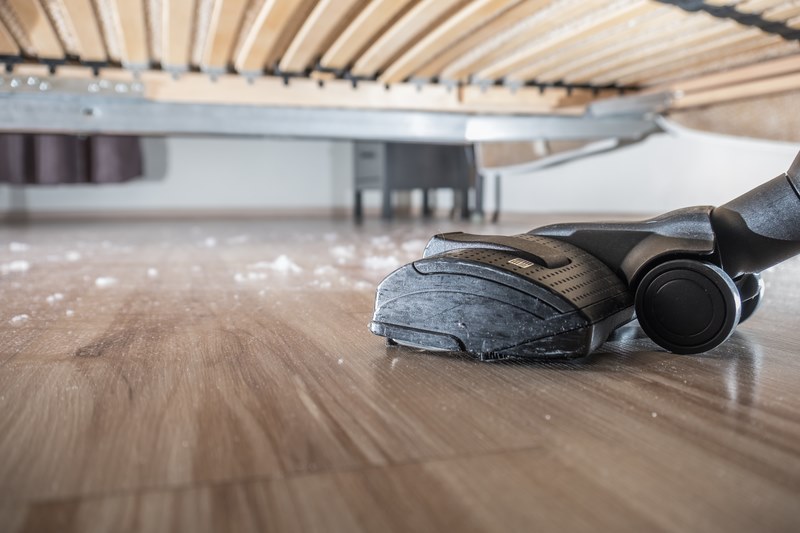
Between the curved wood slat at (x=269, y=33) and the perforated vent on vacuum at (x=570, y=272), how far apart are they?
57 centimetres

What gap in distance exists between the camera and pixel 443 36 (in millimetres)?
1164

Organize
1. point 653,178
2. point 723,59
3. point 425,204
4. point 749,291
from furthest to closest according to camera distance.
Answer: point 425,204 → point 653,178 → point 723,59 → point 749,291

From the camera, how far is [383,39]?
118 cm

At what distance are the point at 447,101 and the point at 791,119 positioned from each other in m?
0.69

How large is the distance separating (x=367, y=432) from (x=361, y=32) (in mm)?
891

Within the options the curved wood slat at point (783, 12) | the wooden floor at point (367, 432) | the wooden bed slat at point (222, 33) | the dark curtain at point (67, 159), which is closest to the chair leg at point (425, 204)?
the dark curtain at point (67, 159)

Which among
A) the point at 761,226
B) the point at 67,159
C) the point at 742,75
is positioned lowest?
the point at 761,226

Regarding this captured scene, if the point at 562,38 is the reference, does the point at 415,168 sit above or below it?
below

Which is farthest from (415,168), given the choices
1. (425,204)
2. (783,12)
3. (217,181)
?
(783,12)

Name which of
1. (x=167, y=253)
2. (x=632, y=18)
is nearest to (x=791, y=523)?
(x=632, y=18)

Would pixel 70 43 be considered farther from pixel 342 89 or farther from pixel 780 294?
pixel 780 294

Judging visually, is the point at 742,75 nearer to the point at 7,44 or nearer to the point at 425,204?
the point at 7,44

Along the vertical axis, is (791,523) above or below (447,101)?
below

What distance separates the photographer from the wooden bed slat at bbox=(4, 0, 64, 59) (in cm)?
102
